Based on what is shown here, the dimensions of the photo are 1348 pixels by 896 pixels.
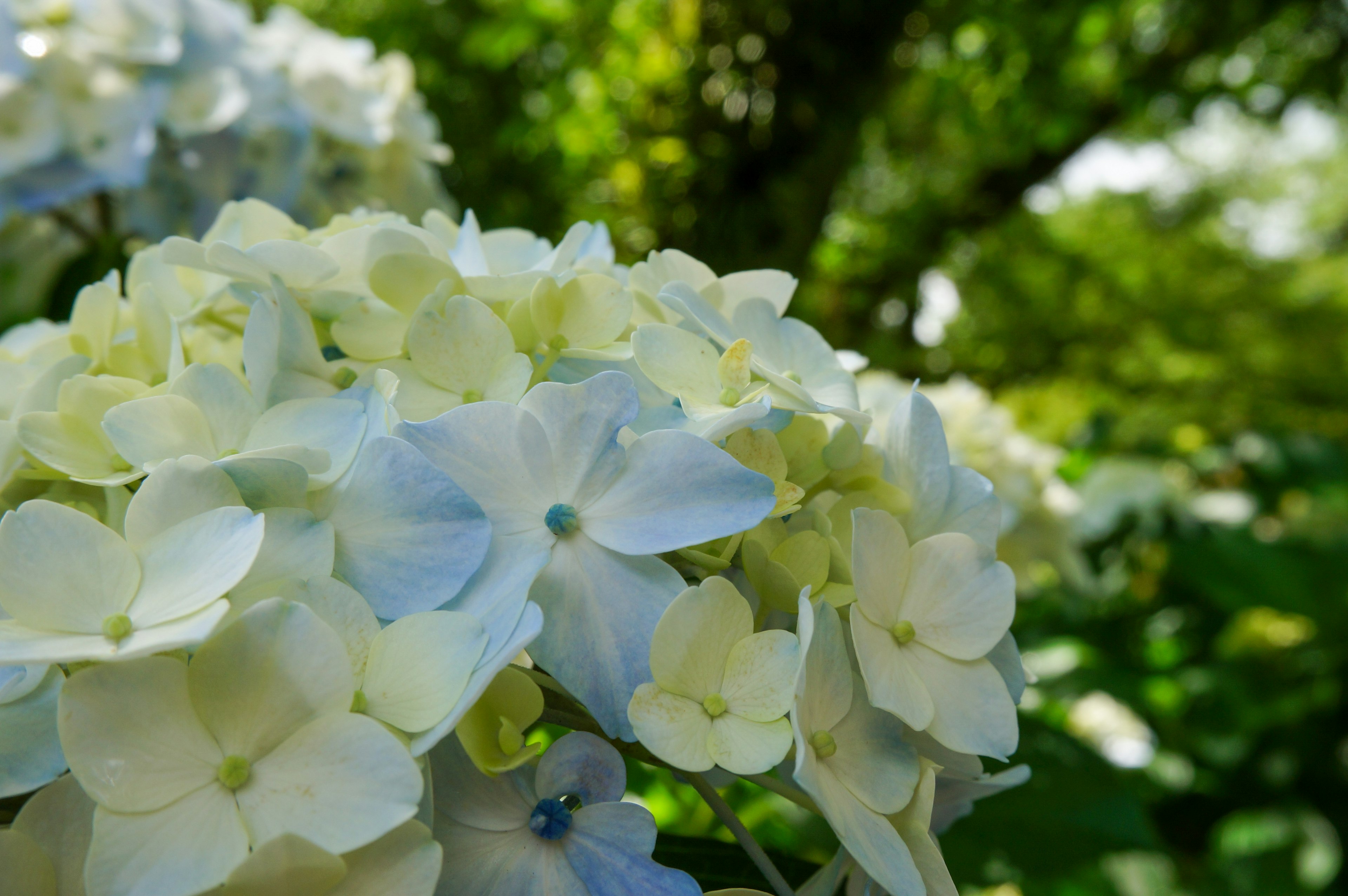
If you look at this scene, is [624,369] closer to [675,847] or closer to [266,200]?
[675,847]

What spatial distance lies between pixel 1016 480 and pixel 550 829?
58cm

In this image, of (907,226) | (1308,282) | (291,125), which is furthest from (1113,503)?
(1308,282)

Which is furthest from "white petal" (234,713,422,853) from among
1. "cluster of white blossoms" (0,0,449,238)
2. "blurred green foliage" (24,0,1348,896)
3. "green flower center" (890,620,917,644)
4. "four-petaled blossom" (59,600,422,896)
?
"cluster of white blossoms" (0,0,449,238)

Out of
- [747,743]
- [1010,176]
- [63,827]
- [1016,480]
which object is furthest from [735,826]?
[1010,176]

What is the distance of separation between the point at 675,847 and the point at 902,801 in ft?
0.25

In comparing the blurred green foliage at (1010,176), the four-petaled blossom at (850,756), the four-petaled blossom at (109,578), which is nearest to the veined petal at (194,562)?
the four-petaled blossom at (109,578)

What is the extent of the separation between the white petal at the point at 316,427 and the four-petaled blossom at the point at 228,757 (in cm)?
5

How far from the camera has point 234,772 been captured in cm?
15

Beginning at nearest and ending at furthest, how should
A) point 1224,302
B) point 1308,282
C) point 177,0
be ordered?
point 177,0
point 1224,302
point 1308,282

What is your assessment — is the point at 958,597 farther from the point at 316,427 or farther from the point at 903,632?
the point at 316,427

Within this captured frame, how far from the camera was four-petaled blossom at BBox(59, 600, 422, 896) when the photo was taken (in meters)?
0.14

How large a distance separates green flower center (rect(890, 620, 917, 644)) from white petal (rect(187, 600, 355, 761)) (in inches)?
4.7

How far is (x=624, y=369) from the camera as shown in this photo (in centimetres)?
23

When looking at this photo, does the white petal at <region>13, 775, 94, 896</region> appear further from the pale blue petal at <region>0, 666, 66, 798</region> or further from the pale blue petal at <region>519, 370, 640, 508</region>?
the pale blue petal at <region>519, 370, 640, 508</region>
